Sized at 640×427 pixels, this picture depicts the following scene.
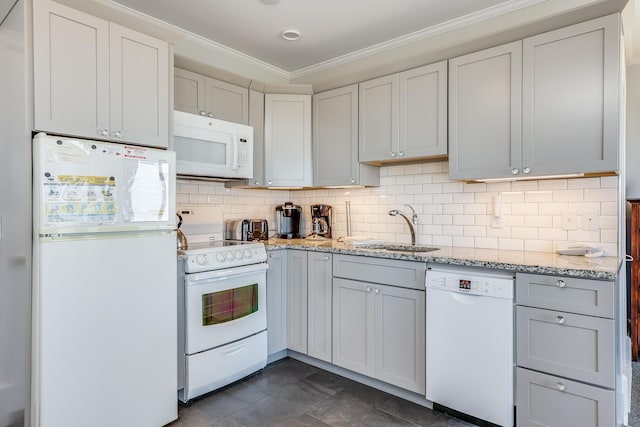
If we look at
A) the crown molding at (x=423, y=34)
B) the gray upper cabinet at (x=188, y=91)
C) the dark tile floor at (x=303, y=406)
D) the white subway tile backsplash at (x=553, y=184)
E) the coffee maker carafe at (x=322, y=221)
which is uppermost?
the crown molding at (x=423, y=34)

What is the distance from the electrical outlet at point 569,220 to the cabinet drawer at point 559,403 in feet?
3.22

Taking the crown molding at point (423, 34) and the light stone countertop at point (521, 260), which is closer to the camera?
the light stone countertop at point (521, 260)

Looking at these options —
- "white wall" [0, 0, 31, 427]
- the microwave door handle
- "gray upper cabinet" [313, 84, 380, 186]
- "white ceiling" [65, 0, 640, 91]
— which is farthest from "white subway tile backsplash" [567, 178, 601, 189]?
"white wall" [0, 0, 31, 427]

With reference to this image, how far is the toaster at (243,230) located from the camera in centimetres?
333

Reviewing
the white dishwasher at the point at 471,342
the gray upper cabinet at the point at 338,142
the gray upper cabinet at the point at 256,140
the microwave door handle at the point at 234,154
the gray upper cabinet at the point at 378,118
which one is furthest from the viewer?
the gray upper cabinet at the point at 256,140

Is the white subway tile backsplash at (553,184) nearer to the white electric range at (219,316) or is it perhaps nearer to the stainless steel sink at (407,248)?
the stainless steel sink at (407,248)

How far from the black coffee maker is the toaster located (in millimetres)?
280

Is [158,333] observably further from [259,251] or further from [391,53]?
[391,53]

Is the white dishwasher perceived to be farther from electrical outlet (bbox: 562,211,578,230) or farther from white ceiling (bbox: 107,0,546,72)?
white ceiling (bbox: 107,0,546,72)

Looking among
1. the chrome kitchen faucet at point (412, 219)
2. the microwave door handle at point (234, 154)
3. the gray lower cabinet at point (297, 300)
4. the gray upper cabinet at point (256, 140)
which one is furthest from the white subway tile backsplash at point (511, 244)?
the microwave door handle at point (234, 154)

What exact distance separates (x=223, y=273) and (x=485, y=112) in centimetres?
201

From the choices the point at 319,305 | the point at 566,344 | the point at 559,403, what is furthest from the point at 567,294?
the point at 319,305

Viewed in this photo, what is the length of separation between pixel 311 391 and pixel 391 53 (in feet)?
8.82

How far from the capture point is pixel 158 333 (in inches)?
84.4
